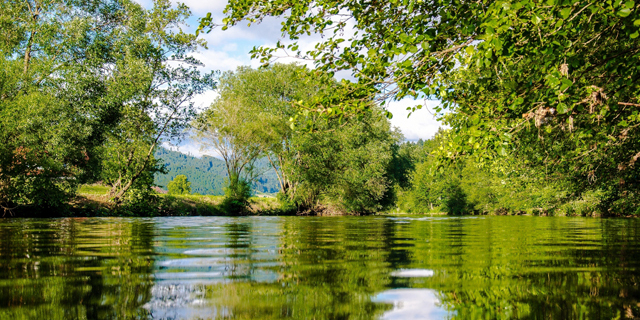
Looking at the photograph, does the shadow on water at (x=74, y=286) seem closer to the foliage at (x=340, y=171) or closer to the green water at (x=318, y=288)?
the green water at (x=318, y=288)

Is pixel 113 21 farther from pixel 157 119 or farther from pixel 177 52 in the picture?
pixel 157 119

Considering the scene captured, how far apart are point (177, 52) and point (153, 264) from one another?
2932 centimetres

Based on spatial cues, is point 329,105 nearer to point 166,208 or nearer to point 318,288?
point 318,288

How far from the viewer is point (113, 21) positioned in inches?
1196

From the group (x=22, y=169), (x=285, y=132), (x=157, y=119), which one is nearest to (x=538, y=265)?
(x=22, y=169)

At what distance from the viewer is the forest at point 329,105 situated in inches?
256

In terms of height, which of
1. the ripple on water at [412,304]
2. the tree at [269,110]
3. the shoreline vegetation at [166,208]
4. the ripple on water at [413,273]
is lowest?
the shoreline vegetation at [166,208]

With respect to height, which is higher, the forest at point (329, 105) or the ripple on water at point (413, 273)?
the forest at point (329, 105)

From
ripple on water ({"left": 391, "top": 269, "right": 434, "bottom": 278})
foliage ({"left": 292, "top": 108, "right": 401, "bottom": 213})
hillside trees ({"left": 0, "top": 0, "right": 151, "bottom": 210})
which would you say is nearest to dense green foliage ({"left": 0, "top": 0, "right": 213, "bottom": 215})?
hillside trees ({"left": 0, "top": 0, "right": 151, "bottom": 210})

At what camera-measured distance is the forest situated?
21.3 ft

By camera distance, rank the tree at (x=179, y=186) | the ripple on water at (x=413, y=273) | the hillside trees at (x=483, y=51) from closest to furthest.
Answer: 1. the ripple on water at (x=413, y=273)
2. the hillside trees at (x=483, y=51)
3. the tree at (x=179, y=186)

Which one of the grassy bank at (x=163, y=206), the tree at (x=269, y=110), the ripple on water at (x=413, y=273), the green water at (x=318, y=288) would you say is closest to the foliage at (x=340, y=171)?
the tree at (x=269, y=110)

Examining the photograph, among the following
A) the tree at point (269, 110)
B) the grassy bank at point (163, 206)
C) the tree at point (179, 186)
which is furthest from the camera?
the tree at point (179, 186)

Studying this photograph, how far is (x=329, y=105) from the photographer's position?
7.11 metres
